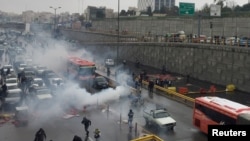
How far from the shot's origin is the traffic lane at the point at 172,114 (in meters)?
21.0

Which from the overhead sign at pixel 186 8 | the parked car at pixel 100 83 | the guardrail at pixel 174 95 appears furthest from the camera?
the overhead sign at pixel 186 8

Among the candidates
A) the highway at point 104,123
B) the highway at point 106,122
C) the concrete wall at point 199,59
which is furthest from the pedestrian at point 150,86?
the concrete wall at point 199,59

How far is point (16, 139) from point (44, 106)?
6.71 m

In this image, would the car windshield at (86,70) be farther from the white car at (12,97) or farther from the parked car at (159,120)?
the parked car at (159,120)

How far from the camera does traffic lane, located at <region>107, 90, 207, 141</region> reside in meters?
21.0

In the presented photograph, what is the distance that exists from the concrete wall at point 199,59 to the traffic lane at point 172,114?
265 inches

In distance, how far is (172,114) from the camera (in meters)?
25.9

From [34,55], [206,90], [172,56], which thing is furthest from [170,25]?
[206,90]

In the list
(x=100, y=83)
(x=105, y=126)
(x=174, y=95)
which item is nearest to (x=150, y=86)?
(x=174, y=95)

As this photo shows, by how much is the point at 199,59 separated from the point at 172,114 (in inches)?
741

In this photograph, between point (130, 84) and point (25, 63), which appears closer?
point (130, 84)

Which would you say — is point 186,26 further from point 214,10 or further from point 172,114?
point 172,114

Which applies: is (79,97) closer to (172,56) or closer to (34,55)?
(172,56)

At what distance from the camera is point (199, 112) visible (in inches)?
848
